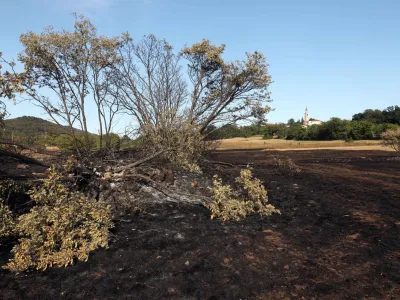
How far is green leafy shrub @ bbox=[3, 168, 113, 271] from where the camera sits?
459cm

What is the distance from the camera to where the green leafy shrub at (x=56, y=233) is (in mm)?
4594

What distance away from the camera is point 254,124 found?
15062mm

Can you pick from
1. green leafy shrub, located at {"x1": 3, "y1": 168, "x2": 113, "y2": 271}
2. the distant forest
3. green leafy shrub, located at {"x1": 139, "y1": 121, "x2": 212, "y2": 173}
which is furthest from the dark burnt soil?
the distant forest

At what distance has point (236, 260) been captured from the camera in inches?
193

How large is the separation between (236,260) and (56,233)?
10.2 feet

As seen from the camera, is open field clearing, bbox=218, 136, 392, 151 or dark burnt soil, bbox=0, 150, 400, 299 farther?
open field clearing, bbox=218, 136, 392, 151

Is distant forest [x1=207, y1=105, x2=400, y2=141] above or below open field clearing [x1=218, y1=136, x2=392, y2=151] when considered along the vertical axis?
above

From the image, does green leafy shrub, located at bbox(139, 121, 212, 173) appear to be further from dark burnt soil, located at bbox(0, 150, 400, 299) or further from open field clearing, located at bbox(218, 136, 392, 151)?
open field clearing, located at bbox(218, 136, 392, 151)

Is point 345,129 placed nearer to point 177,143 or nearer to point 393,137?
point 393,137

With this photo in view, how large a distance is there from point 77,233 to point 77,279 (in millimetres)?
1030

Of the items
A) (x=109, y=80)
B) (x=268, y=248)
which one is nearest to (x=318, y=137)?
(x=109, y=80)

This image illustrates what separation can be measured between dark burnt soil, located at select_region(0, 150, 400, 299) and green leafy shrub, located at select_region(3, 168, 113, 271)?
193 mm

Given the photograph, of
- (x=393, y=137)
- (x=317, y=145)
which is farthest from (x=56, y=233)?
(x=317, y=145)

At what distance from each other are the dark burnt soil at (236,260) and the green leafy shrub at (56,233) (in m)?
0.19
